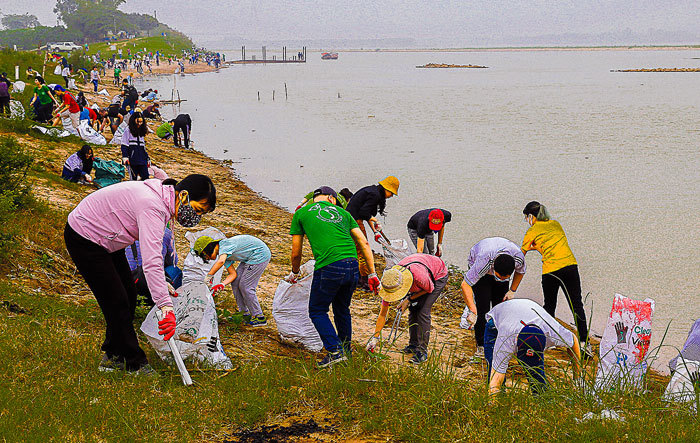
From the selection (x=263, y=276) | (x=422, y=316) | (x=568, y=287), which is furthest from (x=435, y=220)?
(x=263, y=276)

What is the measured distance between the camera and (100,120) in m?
17.4

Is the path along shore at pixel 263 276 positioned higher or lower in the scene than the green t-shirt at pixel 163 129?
lower

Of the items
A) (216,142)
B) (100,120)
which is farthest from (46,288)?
(216,142)

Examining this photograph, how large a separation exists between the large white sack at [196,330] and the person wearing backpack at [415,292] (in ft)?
4.09

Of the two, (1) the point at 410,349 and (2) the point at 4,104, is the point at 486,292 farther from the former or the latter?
(2) the point at 4,104

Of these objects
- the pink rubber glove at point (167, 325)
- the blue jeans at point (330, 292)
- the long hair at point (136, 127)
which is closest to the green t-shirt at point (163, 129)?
the long hair at point (136, 127)

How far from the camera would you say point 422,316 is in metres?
5.56

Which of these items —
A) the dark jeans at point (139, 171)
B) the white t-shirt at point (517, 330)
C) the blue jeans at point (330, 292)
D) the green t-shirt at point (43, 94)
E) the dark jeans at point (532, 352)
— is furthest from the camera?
the green t-shirt at point (43, 94)

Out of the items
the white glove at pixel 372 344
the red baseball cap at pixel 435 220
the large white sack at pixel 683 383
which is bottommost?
the white glove at pixel 372 344

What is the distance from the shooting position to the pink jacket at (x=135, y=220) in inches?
143

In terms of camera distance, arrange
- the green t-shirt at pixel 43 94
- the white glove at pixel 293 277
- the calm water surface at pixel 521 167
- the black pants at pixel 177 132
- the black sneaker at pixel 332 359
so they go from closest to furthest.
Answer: the black sneaker at pixel 332 359 < the white glove at pixel 293 277 < the calm water surface at pixel 521 167 < the green t-shirt at pixel 43 94 < the black pants at pixel 177 132

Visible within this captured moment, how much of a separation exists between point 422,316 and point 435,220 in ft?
6.41

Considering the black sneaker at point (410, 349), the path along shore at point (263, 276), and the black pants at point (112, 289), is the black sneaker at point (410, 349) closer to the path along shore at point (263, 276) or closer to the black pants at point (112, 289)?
the path along shore at point (263, 276)

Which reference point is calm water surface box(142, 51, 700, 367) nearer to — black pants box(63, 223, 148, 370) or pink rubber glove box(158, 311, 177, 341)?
pink rubber glove box(158, 311, 177, 341)
